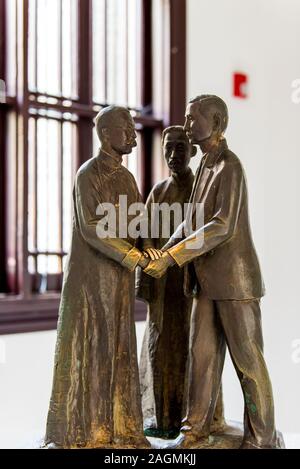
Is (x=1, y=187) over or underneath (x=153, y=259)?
over

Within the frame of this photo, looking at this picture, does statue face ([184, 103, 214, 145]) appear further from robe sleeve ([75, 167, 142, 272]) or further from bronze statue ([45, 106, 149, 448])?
robe sleeve ([75, 167, 142, 272])

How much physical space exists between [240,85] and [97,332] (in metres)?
2.22

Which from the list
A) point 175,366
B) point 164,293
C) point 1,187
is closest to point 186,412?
point 175,366

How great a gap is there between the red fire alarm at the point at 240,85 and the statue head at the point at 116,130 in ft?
6.39

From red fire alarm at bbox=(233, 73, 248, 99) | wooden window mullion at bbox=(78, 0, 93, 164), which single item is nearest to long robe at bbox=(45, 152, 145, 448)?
wooden window mullion at bbox=(78, 0, 93, 164)

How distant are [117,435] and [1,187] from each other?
5.02ft

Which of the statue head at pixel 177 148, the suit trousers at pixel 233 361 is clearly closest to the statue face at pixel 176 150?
the statue head at pixel 177 148

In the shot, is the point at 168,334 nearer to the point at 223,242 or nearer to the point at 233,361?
the point at 233,361

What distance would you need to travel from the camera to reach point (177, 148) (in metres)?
1.80

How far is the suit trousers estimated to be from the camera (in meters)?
1.61

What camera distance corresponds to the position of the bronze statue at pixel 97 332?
1566 millimetres

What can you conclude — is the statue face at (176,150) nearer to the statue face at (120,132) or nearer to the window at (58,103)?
the statue face at (120,132)

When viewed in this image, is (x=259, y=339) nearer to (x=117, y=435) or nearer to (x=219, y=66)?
(x=117, y=435)

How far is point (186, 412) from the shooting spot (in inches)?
66.6
